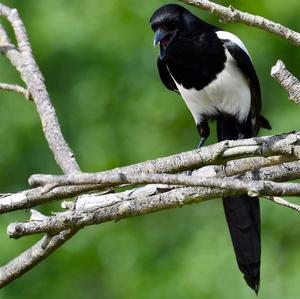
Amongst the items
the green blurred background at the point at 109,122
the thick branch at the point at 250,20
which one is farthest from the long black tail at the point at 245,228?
the thick branch at the point at 250,20

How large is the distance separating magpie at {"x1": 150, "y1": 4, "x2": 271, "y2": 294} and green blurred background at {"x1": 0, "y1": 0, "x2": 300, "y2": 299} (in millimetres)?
441

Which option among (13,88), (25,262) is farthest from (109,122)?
(25,262)

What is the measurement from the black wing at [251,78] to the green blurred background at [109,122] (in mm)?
388

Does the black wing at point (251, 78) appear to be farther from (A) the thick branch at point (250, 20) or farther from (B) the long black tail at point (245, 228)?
(A) the thick branch at point (250, 20)

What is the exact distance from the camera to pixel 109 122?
4.95m

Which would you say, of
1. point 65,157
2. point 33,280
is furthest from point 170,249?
point 65,157

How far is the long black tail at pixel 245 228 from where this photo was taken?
330 centimetres

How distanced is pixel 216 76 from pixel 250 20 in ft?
4.56

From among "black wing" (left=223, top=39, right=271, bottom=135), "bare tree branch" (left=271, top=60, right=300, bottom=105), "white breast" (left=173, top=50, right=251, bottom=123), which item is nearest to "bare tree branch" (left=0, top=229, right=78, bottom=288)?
"bare tree branch" (left=271, top=60, right=300, bottom=105)

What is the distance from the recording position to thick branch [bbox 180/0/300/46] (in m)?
2.16

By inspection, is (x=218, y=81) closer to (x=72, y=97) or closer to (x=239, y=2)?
(x=239, y=2)

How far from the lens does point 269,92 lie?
5.00m

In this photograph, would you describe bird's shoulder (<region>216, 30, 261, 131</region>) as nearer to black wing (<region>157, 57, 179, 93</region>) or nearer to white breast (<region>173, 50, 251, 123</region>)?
white breast (<region>173, 50, 251, 123</region>)

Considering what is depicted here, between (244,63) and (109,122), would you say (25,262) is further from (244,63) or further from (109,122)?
(109,122)
